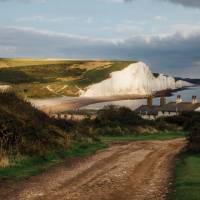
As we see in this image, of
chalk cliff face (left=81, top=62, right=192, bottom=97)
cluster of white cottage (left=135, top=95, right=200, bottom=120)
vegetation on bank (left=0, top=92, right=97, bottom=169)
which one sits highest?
chalk cliff face (left=81, top=62, right=192, bottom=97)

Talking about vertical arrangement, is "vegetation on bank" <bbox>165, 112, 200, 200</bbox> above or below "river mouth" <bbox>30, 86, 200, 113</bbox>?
above

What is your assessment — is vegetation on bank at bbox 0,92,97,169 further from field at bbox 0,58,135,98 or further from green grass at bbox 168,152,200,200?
A: field at bbox 0,58,135,98

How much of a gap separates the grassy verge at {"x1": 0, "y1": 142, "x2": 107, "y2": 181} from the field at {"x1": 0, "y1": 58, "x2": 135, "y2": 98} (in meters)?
101

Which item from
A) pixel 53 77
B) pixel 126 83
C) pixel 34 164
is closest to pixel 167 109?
pixel 126 83

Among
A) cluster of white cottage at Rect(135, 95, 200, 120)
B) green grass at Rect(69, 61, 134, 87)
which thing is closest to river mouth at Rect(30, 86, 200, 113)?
green grass at Rect(69, 61, 134, 87)

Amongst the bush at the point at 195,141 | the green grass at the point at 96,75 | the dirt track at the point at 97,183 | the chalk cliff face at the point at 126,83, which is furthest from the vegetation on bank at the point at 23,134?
the green grass at the point at 96,75

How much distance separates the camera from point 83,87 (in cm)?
15088

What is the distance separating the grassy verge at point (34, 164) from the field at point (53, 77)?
100750mm

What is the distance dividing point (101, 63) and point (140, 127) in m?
141

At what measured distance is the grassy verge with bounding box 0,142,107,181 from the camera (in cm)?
1806

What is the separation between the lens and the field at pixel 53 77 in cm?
14275

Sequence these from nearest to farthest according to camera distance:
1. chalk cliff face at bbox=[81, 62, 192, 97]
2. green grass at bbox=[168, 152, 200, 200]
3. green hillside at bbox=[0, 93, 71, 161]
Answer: green grass at bbox=[168, 152, 200, 200] → green hillside at bbox=[0, 93, 71, 161] → chalk cliff face at bbox=[81, 62, 192, 97]

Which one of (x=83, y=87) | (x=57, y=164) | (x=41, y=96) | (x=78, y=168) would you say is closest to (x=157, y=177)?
(x=78, y=168)

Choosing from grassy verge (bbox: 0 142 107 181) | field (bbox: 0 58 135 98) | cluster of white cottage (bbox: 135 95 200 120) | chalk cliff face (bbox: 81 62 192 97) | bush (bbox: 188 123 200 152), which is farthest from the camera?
chalk cliff face (bbox: 81 62 192 97)
